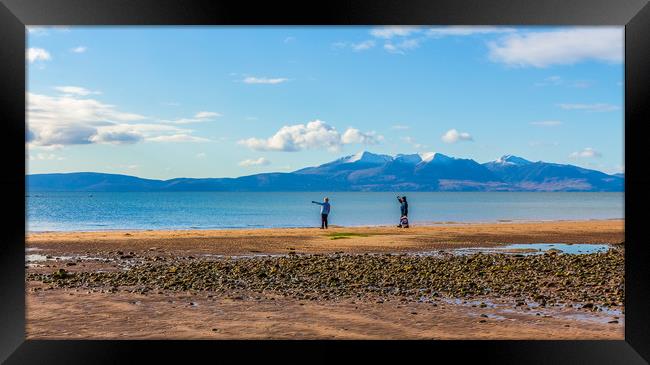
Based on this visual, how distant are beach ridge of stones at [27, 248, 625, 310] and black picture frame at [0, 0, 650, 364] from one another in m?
3.94

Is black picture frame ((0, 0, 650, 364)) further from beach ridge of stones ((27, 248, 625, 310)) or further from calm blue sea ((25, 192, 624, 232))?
calm blue sea ((25, 192, 624, 232))

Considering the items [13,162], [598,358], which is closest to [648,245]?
[598,358]

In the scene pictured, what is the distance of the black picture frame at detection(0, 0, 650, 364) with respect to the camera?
23.7 feet

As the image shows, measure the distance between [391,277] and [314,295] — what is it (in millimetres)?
2814

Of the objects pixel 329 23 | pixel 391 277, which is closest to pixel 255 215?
pixel 391 277

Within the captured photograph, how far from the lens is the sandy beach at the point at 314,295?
9.25 metres

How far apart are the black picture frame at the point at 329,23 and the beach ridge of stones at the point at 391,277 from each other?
394 centimetres

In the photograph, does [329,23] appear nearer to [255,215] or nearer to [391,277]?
[391,277]

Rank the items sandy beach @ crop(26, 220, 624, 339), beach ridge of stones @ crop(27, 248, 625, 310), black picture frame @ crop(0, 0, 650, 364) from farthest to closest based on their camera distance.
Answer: beach ridge of stones @ crop(27, 248, 625, 310) < sandy beach @ crop(26, 220, 624, 339) < black picture frame @ crop(0, 0, 650, 364)

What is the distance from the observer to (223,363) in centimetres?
733

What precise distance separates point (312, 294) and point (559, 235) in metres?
20.2

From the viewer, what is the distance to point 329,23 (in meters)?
7.70

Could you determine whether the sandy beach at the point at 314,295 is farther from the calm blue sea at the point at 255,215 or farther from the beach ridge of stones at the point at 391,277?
the calm blue sea at the point at 255,215

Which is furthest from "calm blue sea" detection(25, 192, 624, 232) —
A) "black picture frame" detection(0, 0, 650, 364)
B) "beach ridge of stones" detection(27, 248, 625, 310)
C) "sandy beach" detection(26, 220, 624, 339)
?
"black picture frame" detection(0, 0, 650, 364)
